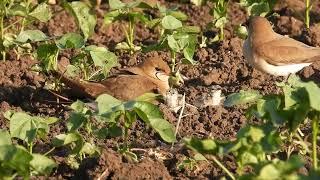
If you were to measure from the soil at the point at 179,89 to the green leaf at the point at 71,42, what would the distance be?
596mm

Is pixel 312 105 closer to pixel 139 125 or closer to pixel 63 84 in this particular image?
pixel 139 125

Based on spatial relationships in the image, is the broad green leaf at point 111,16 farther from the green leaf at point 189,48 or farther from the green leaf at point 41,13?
the green leaf at point 189,48

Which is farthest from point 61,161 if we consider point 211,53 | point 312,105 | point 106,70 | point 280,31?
point 280,31

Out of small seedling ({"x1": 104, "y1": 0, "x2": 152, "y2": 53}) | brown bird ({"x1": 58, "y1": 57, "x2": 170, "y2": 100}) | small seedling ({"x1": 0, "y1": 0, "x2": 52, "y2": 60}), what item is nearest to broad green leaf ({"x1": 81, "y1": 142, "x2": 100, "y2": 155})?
brown bird ({"x1": 58, "y1": 57, "x2": 170, "y2": 100})

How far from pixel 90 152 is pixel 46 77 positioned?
256cm

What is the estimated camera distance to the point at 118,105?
6.11m

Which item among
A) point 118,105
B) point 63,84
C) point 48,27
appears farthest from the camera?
point 48,27

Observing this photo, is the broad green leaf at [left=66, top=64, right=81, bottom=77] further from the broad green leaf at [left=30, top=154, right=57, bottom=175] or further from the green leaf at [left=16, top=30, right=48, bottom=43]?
the broad green leaf at [left=30, top=154, right=57, bottom=175]

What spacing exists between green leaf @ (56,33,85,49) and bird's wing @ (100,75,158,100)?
0.52 meters

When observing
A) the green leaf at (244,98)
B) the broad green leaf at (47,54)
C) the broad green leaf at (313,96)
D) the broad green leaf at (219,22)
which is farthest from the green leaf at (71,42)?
A: the broad green leaf at (313,96)

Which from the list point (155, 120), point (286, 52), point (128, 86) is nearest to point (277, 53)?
point (286, 52)

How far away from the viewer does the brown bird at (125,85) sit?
8086 mm

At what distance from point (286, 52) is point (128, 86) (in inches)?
71.4

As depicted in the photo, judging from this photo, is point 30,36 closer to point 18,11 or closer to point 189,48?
point 18,11
